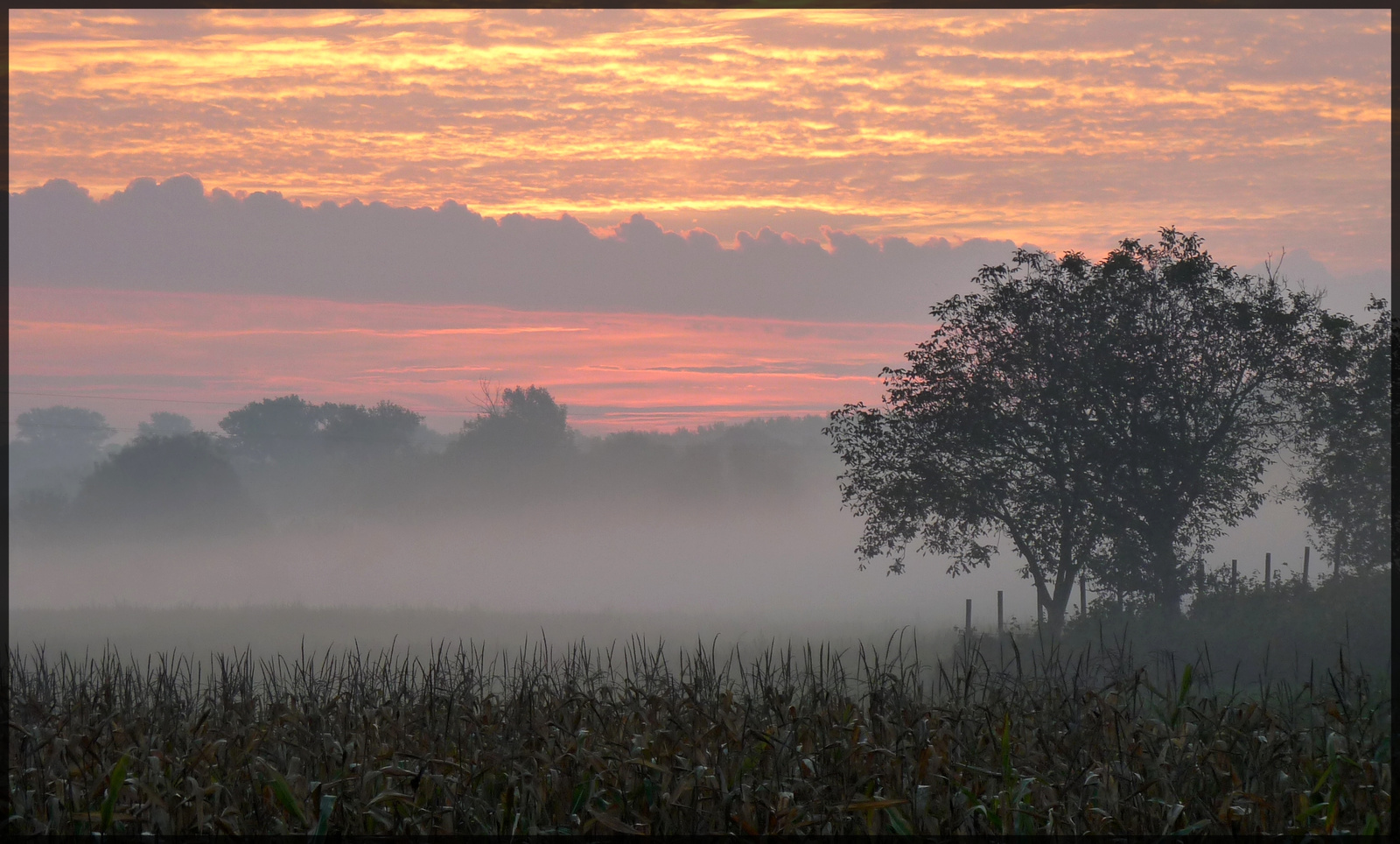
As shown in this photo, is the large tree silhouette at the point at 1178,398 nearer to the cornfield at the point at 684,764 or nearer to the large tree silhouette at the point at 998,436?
the large tree silhouette at the point at 998,436

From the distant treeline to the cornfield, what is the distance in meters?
74.9

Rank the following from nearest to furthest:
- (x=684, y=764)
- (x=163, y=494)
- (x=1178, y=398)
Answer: (x=684, y=764) < (x=1178, y=398) < (x=163, y=494)

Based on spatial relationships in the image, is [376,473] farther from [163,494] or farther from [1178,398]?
[1178,398]

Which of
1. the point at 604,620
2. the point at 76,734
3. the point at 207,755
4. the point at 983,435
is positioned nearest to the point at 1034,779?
the point at 207,755

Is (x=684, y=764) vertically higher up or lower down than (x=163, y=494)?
lower down

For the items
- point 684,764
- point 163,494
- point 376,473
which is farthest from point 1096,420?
point 376,473

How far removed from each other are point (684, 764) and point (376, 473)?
313 feet

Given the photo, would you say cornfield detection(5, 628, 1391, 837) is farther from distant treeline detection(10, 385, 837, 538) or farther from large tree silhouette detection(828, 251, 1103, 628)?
distant treeline detection(10, 385, 837, 538)

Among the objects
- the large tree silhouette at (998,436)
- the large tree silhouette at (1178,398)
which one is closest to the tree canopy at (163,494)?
the large tree silhouette at (998,436)

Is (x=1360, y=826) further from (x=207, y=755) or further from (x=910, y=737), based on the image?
(x=207, y=755)

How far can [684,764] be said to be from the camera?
739 cm

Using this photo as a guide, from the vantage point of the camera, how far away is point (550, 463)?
9881 centimetres

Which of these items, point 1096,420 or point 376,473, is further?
point 376,473

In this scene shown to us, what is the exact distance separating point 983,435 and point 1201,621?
7.65 meters
